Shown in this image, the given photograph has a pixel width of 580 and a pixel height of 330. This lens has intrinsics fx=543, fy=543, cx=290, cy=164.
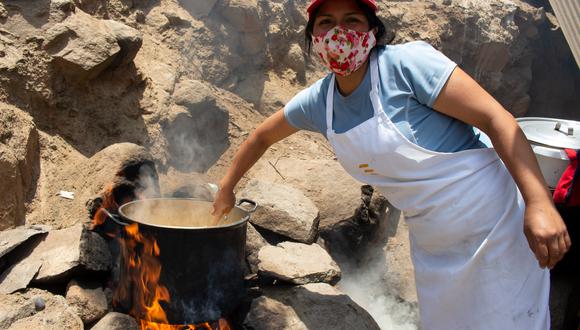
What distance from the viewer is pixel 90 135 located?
4184 mm

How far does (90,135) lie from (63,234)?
48.0 inches

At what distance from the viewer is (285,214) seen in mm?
3916

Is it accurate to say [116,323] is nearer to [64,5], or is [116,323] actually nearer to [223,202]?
[223,202]

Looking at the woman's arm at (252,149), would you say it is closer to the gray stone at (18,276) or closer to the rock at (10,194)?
the gray stone at (18,276)

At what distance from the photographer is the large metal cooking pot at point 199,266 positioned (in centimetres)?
271

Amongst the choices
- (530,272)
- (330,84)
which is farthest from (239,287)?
(530,272)

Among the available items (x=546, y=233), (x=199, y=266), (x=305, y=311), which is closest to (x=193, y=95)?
(x=199, y=266)

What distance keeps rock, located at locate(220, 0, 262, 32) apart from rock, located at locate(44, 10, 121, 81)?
5.30 feet

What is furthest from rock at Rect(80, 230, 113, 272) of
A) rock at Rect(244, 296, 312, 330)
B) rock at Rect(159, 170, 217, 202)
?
rock at Rect(244, 296, 312, 330)

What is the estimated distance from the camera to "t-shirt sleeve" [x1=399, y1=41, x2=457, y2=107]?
6.69 feet

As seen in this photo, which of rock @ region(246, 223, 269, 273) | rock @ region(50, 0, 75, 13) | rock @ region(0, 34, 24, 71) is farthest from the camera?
rock @ region(50, 0, 75, 13)

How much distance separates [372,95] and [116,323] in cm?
174

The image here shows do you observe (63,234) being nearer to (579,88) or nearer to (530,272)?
(530,272)

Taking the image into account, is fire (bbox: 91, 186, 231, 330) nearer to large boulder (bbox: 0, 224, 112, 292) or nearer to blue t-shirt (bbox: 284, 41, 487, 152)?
large boulder (bbox: 0, 224, 112, 292)
